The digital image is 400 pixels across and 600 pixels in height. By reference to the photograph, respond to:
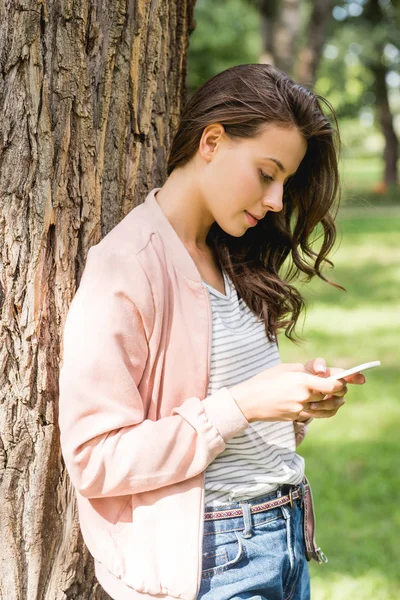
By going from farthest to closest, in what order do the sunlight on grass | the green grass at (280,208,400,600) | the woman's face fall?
the green grass at (280,208,400,600) < the sunlight on grass < the woman's face

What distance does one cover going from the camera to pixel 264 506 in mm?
1672

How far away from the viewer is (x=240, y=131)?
1.71m

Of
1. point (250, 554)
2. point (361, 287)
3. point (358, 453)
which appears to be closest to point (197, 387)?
point (250, 554)

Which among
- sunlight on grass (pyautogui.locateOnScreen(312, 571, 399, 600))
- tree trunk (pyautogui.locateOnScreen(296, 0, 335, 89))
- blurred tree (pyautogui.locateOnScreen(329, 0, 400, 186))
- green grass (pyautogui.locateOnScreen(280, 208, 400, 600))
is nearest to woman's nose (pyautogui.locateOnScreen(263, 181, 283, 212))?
green grass (pyautogui.locateOnScreen(280, 208, 400, 600))

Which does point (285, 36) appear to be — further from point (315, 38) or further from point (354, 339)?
point (354, 339)

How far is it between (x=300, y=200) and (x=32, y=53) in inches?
30.0

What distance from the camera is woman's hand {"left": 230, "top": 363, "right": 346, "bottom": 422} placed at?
59.1 inches

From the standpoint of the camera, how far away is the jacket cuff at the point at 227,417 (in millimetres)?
1533

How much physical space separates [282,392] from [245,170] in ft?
1.62

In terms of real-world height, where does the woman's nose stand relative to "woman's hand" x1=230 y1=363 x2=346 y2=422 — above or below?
above

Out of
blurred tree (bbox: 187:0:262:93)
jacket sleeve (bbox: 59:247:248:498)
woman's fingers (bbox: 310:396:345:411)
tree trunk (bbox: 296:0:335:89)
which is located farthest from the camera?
blurred tree (bbox: 187:0:262:93)

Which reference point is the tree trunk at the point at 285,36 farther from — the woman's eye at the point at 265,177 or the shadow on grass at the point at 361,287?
the woman's eye at the point at 265,177

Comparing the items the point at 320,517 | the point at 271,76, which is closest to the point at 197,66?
the point at 320,517

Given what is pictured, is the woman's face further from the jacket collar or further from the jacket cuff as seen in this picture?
the jacket cuff
